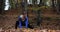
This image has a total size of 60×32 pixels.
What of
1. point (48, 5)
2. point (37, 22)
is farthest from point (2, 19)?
point (48, 5)

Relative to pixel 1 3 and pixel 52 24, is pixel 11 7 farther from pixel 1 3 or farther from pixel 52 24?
pixel 52 24

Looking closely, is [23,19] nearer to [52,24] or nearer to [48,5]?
[52,24]

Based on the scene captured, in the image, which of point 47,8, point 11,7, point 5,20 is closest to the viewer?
point 5,20

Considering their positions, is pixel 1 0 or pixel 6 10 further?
pixel 6 10

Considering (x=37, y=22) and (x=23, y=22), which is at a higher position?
(x=23, y=22)

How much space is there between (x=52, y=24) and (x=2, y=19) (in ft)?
15.6

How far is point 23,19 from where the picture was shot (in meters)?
6.55

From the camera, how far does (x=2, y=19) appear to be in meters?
20.0

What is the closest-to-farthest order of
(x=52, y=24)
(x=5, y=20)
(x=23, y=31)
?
(x=23, y=31) < (x=52, y=24) < (x=5, y=20)

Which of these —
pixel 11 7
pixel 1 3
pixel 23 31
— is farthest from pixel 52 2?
pixel 23 31

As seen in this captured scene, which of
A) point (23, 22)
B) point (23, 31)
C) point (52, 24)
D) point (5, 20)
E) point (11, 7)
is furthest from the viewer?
point (11, 7)

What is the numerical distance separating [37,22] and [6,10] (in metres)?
6.91

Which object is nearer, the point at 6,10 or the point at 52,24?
the point at 52,24

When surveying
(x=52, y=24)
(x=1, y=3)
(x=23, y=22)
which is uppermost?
(x=23, y=22)
